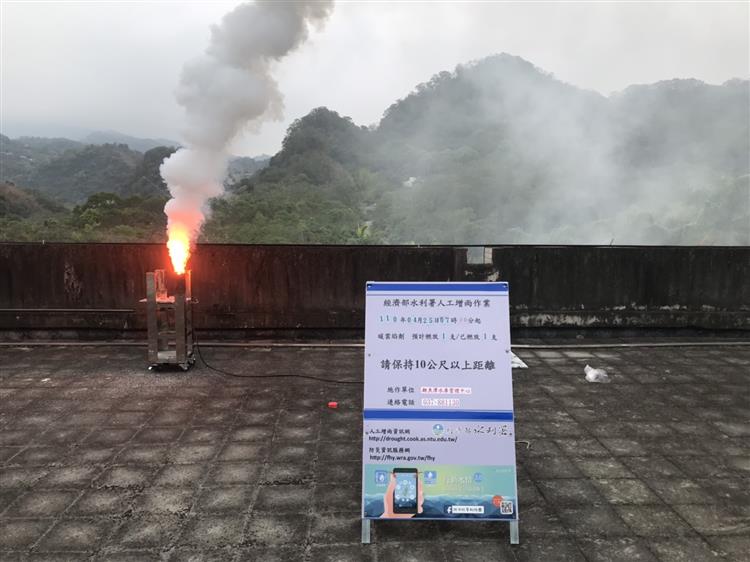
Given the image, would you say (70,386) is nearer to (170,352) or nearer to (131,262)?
(170,352)

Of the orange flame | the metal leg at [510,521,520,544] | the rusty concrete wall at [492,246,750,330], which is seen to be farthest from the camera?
the rusty concrete wall at [492,246,750,330]

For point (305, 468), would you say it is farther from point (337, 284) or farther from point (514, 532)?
point (337, 284)

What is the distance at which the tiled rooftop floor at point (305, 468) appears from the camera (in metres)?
4.10

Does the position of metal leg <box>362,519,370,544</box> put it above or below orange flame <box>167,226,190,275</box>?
below

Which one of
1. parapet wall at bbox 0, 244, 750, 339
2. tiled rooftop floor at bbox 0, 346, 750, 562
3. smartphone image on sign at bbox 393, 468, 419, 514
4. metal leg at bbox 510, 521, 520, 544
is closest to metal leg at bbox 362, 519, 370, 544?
tiled rooftop floor at bbox 0, 346, 750, 562

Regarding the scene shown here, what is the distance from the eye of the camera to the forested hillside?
6053cm

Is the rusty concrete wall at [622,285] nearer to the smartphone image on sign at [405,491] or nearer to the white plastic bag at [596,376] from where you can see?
the white plastic bag at [596,376]

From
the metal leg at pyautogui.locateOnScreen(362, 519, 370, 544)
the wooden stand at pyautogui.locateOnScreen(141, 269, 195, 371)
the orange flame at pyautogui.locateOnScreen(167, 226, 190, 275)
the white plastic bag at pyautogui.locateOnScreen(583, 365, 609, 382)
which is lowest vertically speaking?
the metal leg at pyautogui.locateOnScreen(362, 519, 370, 544)

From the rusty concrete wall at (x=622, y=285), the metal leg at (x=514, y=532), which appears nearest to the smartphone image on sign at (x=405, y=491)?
the metal leg at (x=514, y=532)

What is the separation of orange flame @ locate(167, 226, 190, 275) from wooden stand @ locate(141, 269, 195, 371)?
0.57 feet

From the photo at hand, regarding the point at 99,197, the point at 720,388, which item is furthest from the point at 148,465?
the point at 99,197

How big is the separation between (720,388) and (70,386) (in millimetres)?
9005

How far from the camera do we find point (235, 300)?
32.2 ft

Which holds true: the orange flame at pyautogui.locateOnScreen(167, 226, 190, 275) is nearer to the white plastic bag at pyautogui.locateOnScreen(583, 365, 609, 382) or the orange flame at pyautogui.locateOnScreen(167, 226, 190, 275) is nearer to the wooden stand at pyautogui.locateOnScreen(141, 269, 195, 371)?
the wooden stand at pyautogui.locateOnScreen(141, 269, 195, 371)
